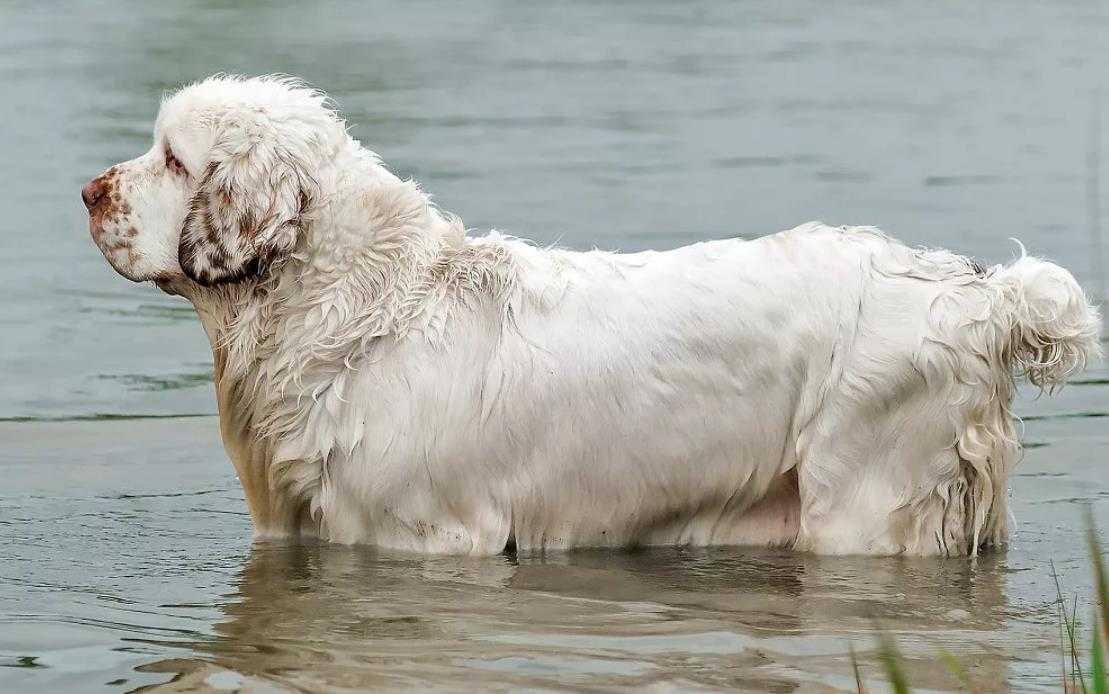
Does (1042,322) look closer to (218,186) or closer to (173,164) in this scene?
(218,186)

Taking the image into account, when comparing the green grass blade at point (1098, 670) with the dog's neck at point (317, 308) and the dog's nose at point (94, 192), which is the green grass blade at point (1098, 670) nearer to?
the dog's neck at point (317, 308)

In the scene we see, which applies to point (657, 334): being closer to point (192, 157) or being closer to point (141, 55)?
point (192, 157)

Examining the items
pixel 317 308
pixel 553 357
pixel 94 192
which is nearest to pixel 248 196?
pixel 317 308

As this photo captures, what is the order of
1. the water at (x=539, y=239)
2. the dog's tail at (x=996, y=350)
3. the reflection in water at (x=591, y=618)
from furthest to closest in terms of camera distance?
the dog's tail at (x=996, y=350), the water at (x=539, y=239), the reflection in water at (x=591, y=618)

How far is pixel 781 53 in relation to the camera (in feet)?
63.7

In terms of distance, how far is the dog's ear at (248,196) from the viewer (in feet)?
21.0

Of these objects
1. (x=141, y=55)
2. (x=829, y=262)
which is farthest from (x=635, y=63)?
(x=829, y=262)

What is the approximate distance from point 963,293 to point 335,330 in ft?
6.76

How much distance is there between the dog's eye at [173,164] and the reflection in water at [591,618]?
1.34 metres

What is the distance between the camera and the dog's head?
21.1 ft

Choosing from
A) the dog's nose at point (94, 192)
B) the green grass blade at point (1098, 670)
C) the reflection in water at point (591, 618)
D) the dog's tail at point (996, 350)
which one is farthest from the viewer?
the dog's nose at point (94, 192)

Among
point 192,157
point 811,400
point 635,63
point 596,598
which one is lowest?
point 596,598

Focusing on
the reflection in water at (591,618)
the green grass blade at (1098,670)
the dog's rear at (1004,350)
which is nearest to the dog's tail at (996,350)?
the dog's rear at (1004,350)

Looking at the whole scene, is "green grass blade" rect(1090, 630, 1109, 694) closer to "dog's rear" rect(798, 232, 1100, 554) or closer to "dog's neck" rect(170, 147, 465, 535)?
"dog's rear" rect(798, 232, 1100, 554)
